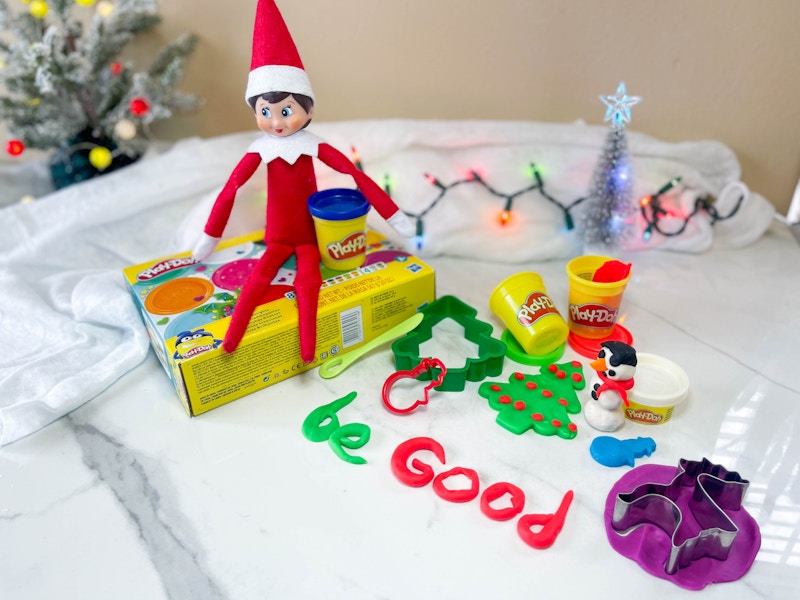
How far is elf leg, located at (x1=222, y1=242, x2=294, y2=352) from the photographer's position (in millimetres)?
660

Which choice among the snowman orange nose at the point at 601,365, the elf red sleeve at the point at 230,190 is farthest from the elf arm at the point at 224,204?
the snowman orange nose at the point at 601,365

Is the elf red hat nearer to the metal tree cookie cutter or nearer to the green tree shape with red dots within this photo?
the green tree shape with red dots

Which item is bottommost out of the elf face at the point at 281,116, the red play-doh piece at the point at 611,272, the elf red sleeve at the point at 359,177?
the red play-doh piece at the point at 611,272

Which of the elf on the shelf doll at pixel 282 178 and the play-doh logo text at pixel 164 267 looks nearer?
the elf on the shelf doll at pixel 282 178

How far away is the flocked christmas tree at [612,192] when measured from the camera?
0.82 metres

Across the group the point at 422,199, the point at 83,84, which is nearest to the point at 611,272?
the point at 422,199

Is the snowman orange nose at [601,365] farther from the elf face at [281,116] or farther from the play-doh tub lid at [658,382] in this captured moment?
the elf face at [281,116]

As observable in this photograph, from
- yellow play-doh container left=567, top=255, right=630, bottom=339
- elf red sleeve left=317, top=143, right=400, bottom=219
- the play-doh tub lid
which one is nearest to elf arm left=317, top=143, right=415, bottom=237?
elf red sleeve left=317, top=143, right=400, bottom=219

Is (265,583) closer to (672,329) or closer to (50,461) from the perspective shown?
(50,461)

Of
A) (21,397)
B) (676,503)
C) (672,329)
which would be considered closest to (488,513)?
(676,503)

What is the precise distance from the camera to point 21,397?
27.5 inches

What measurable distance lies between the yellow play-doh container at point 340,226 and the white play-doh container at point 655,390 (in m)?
0.35

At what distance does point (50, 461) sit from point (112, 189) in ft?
1.62

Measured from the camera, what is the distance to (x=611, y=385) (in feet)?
2.07
